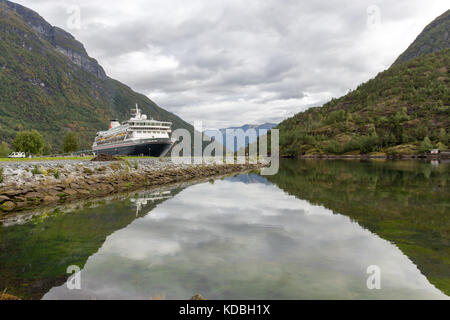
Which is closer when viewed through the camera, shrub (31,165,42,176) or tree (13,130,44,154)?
shrub (31,165,42,176)

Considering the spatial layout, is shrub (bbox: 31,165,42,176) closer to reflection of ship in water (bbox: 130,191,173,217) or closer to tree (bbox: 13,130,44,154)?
reflection of ship in water (bbox: 130,191,173,217)

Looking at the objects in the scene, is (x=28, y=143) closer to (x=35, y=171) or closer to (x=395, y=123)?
(x=35, y=171)

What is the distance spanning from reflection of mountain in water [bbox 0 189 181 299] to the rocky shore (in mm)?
3899

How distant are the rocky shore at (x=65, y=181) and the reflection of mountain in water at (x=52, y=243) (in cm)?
390

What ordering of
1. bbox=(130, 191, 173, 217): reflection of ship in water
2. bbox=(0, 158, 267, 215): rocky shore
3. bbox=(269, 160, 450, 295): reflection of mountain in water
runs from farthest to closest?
1. bbox=(130, 191, 173, 217): reflection of ship in water
2. bbox=(0, 158, 267, 215): rocky shore
3. bbox=(269, 160, 450, 295): reflection of mountain in water

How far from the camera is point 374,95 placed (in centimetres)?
19675

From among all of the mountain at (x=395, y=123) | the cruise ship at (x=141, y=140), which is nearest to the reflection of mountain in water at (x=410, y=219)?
the cruise ship at (x=141, y=140)

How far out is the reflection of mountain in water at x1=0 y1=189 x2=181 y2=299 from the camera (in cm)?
865

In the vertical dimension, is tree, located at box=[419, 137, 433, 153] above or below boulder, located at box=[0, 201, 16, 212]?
above

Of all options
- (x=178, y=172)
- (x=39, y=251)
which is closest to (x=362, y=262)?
(x=39, y=251)

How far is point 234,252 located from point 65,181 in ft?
68.1

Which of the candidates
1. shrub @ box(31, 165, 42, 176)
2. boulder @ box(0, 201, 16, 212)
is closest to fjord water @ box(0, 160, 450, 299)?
boulder @ box(0, 201, 16, 212)

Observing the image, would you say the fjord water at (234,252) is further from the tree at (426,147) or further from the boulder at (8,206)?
the tree at (426,147)

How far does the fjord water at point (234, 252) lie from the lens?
26.6ft
